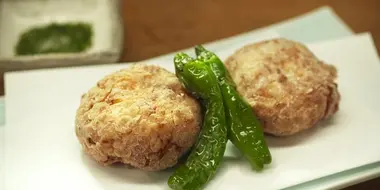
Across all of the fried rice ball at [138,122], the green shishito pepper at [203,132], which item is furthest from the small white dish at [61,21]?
the green shishito pepper at [203,132]

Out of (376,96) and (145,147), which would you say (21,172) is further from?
(376,96)

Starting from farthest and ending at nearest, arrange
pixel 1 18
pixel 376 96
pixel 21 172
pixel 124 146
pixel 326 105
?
1. pixel 1 18
2. pixel 376 96
3. pixel 326 105
4. pixel 21 172
5. pixel 124 146

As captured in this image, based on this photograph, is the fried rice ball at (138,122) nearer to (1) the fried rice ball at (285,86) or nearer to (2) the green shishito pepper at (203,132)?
(2) the green shishito pepper at (203,132)

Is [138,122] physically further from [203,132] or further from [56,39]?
[56,39]

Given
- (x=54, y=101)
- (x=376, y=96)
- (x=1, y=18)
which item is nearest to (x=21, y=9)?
(x=1, y=18)

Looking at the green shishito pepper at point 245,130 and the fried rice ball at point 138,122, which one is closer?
the fried rice ball at point 138,122

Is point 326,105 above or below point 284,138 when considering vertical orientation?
above

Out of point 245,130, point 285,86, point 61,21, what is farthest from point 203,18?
point 245,130
